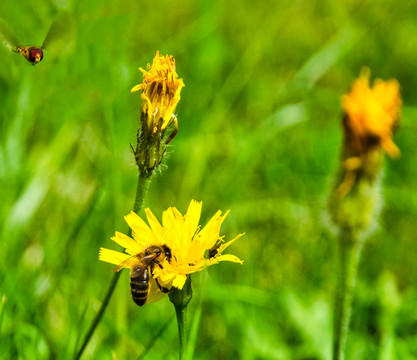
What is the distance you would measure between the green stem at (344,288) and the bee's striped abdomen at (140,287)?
2.57ft

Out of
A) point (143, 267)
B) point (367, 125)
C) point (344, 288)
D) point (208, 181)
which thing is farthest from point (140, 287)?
point (208, 181)

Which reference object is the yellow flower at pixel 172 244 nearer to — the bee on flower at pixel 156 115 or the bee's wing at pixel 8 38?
the bee on flower at pixel 156 115

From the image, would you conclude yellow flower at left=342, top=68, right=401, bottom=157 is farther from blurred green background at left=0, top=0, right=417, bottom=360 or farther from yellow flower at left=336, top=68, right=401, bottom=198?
blurred green background at left=0, top=0, right=417, bottom=360

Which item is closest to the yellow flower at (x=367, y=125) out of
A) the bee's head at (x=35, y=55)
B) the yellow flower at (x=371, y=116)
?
the yellow flower at (x=371, y=116)

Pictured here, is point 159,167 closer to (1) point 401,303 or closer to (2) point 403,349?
(2) point 403,349

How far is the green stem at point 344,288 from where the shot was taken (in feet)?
6.23

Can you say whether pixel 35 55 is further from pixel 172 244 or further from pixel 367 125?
pixel 367 125

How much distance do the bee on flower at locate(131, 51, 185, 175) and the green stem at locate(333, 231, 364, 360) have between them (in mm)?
849

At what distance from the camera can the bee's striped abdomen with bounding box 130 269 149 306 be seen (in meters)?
1.37

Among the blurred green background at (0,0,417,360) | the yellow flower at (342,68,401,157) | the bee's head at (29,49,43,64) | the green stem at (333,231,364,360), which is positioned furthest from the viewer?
the blurred green background at (0,0,417,360)

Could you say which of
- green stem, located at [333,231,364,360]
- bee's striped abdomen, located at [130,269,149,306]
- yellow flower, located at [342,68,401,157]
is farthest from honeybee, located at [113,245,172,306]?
yellow flower, located at [342,68,401,157]

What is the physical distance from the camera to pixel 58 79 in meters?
3.27

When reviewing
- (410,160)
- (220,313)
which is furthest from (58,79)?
(410,160)

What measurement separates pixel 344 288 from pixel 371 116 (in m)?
0.61
